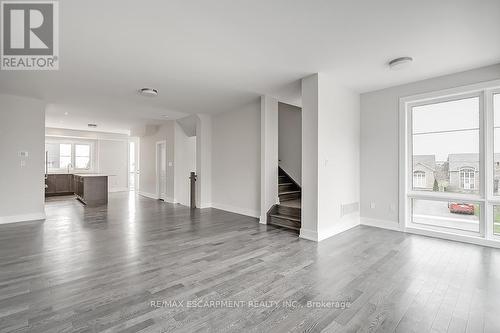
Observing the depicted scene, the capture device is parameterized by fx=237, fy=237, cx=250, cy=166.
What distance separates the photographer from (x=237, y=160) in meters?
6.14

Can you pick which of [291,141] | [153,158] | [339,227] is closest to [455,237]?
[339,227]

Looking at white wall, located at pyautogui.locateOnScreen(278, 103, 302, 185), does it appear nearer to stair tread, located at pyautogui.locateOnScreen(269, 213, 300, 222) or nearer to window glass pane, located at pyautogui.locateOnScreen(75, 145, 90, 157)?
stair tread, located at pyautogui.locateOnScreen(269, 213, 300, 222)

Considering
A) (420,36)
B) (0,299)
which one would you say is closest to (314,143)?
(420,36)

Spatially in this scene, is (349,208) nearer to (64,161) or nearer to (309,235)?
(309,235)

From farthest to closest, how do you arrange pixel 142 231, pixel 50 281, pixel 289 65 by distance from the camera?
pixel 142 231 → pixel 289 65 → pixel 50 281

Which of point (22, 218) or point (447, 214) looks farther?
point (22, 218)

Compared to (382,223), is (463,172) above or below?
above

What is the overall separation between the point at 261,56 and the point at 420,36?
1865mm

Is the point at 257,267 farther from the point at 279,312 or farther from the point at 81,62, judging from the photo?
the point at 81,62

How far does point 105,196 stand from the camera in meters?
7.57

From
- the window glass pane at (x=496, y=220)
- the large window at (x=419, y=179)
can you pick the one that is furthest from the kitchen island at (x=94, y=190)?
the window glass pane at (x=496, y=220)

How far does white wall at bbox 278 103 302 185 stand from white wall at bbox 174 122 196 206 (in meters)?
3.20

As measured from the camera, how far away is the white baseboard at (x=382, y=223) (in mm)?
4414

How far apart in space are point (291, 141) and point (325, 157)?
2.59 metres
